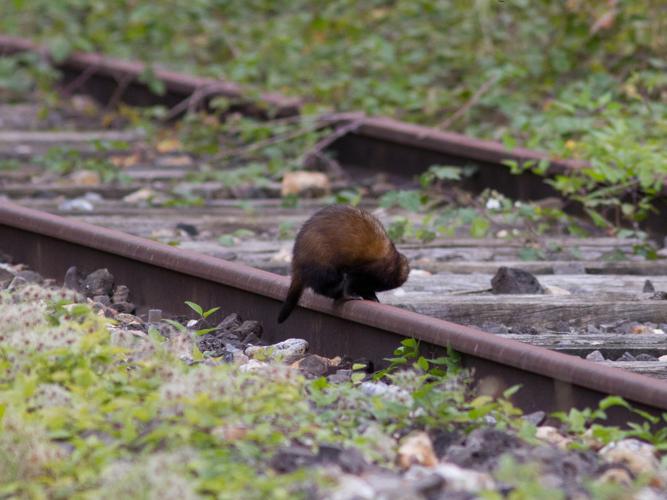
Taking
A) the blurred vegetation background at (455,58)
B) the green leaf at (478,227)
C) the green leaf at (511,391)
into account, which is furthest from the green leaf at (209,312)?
the blurred vegetation background at (455,58)

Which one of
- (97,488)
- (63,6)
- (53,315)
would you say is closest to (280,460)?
(97,488)

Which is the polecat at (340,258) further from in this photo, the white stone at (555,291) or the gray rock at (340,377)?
the white stone at (555,291)

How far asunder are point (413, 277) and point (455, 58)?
5875mm

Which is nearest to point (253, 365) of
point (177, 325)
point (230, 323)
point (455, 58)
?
point (177, 325)

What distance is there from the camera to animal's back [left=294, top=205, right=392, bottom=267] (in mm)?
5148

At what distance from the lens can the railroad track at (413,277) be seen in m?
4.56

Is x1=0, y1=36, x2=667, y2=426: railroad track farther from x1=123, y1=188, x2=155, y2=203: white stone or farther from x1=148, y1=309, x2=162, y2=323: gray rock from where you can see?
x1=148, y1=309, x2=162, y2=323: gray rock

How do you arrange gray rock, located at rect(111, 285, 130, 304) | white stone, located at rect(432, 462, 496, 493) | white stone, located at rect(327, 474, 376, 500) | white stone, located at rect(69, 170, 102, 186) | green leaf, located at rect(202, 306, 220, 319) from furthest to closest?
1. white stone, located at rect(69, 170, 102, 186)
2. gray rock, located at rect(111, 285, 130, 304)
3. green leaf, located at rect(202, 306, 220, 319)
4. white stone, located at rect(432, 462, 496, 493)
5. white stone, located at rect(327, 474, 376, 500)

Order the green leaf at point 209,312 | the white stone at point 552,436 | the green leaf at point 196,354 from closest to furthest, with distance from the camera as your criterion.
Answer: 1. the white stone at point 552,436
2. the green leaf at point 196,354
3. the green leaf at point 209,312

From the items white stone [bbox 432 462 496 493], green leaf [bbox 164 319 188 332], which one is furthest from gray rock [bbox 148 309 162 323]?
white stone [bbox 432 462 496 493]

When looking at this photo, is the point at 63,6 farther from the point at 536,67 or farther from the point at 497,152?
the point at 497,152

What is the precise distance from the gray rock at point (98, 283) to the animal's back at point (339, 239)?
1075 mm

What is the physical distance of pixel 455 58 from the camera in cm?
1179

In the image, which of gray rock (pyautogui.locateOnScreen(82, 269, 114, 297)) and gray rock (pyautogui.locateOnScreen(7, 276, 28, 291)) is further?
gray rock (pyautogui.locateOnScreen(82, 269, 114, 297))
